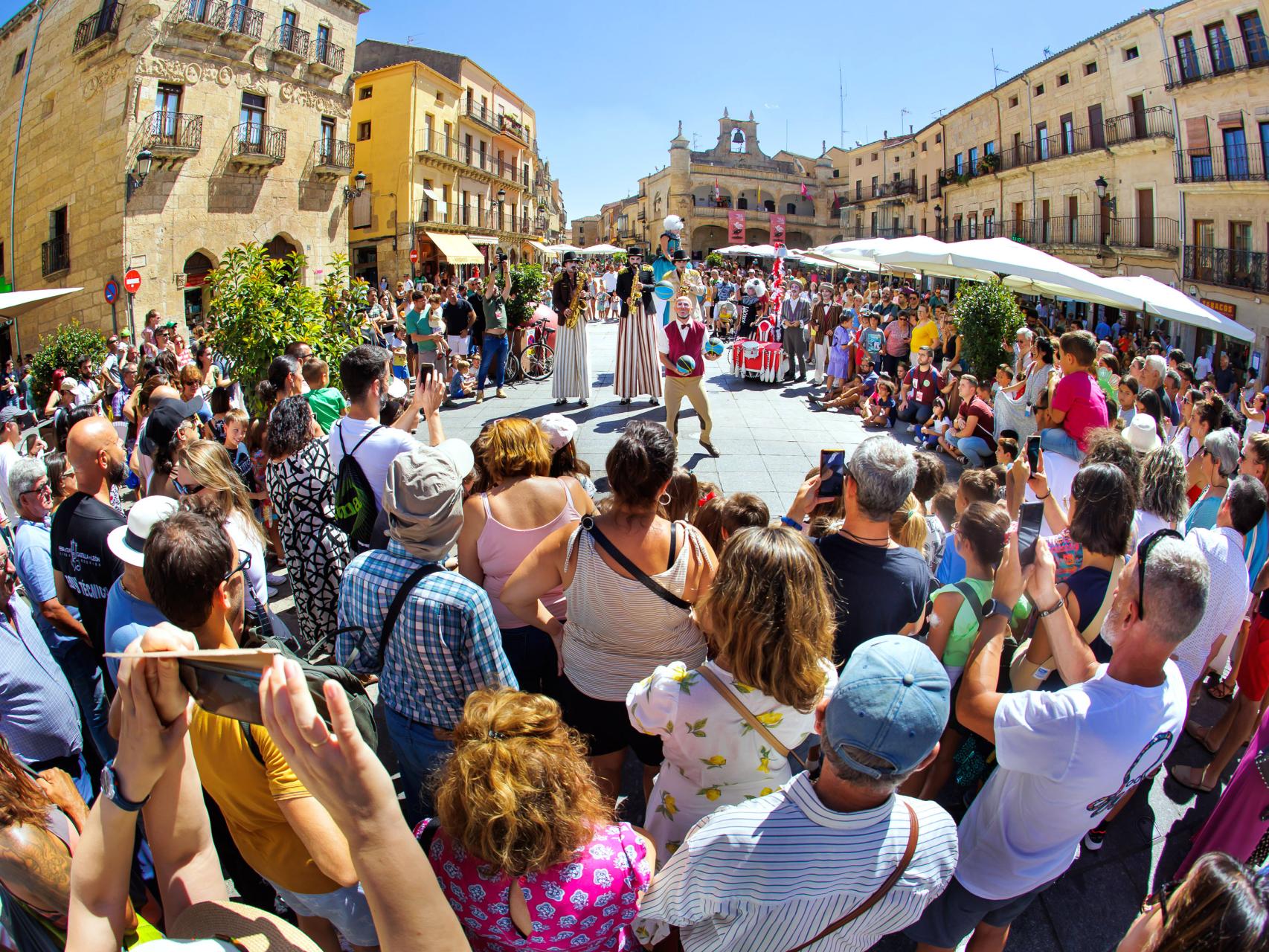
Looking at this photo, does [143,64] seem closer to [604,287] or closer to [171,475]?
[604,287]

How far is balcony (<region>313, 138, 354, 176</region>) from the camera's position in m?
24.6

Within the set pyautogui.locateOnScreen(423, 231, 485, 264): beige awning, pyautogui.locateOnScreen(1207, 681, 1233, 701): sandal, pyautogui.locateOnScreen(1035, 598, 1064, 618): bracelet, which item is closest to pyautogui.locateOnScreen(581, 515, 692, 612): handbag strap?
pyautogui.locateOnScreen(1035, 598, 1064, 618): bracelet

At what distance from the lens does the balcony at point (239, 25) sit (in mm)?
21141

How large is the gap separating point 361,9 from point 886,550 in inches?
1183

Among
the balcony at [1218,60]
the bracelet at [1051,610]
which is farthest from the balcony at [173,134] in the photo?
the balcony at [1218,60]

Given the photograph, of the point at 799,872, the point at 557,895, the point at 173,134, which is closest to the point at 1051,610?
the point at 799,872

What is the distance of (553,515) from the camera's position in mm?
3217

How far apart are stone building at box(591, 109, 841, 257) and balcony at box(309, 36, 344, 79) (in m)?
45.0

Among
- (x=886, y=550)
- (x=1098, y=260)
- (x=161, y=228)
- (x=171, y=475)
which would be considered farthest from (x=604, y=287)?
(x=886, y=550)

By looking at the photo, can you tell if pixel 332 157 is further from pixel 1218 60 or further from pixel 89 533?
pixel 1218 60

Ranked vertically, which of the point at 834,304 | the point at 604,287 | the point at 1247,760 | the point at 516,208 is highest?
the point at 516,208

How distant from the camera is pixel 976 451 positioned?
784 centimetres

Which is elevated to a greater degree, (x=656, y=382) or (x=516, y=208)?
(x=516, y=208)

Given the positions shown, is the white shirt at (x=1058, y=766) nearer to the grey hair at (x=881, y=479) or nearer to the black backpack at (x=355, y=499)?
the grey hair at (x=881, y=479)
